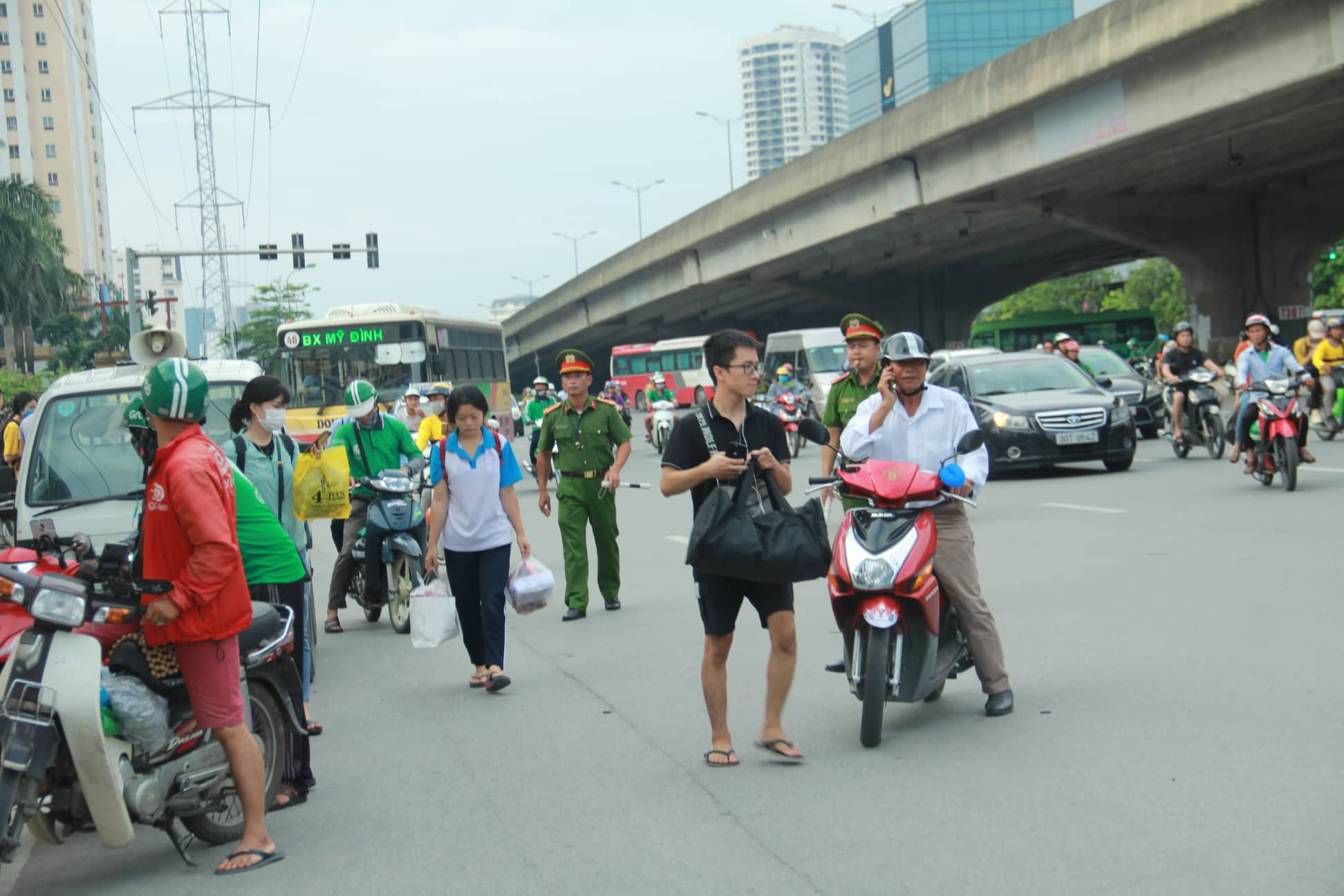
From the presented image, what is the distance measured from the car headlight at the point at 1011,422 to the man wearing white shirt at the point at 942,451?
38.9ft

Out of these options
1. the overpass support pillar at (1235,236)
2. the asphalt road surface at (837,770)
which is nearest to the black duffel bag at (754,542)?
the asphalt road surface at (837,770)

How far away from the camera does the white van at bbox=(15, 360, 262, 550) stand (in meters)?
8.86

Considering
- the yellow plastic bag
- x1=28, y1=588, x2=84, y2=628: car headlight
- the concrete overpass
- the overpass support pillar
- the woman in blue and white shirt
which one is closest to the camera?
x1=28, y1=588, x2=84, y2=628: car headlight

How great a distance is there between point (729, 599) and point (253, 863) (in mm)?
2030

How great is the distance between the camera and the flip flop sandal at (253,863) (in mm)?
5027

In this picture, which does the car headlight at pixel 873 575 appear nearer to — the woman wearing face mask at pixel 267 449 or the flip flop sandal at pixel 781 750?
the flip flop sandal at pixel 781 750

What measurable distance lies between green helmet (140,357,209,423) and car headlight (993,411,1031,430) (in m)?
14.6

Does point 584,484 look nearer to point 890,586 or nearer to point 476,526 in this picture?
point 476,526

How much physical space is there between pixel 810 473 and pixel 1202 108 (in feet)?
27.3

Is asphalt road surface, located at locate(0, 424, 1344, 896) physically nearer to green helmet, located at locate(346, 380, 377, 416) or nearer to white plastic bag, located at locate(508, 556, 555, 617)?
white plastic bag, located at locate(508, 556, 555, 617)

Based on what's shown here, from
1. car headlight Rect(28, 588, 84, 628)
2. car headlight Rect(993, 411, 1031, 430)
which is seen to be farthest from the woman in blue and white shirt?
car headlight Rect(993, 411, 1031, 430)

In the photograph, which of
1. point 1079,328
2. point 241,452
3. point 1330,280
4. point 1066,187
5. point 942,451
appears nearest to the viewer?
point 942,451

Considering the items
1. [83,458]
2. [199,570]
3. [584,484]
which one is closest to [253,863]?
[199,570]

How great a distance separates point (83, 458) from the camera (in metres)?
9.26
